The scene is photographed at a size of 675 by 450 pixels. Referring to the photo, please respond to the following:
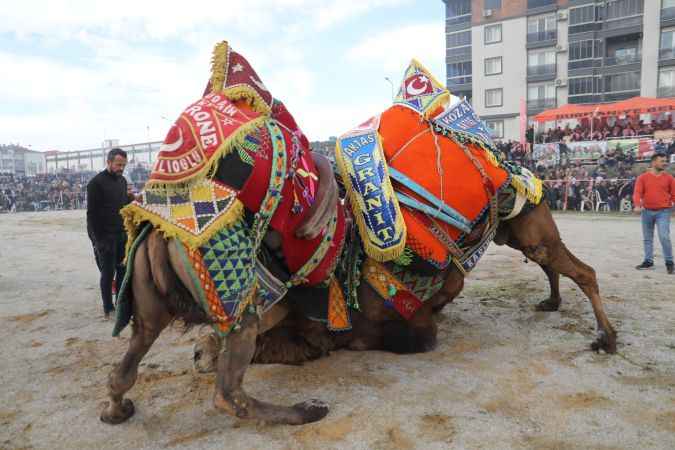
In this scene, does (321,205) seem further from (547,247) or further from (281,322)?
(547,247)

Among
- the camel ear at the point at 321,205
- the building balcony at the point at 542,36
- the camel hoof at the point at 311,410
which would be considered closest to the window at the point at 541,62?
the building balcony at the point at 542,36

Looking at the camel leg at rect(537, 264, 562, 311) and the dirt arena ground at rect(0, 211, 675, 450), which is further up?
the camel leg at rect(537, 264, 562, 311)

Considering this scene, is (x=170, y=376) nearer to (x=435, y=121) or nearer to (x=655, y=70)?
(x=435, y=121)

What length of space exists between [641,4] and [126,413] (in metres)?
38.9

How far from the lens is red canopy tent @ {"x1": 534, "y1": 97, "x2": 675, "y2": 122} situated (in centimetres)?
2030

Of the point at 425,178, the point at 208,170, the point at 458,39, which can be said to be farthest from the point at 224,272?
the point at 458,39

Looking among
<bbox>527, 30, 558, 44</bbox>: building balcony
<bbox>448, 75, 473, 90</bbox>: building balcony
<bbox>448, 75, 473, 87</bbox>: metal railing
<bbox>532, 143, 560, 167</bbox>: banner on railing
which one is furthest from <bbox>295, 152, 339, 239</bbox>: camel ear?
<bbox>448, 75, 473, 87</bbox>: metal railing

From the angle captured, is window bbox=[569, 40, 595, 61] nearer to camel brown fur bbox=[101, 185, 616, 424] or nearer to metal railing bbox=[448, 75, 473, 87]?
metal railing bbox=[448, 75, 473, 87]

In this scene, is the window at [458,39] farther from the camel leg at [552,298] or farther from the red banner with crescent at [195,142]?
the red banner with crescent at [195,142]

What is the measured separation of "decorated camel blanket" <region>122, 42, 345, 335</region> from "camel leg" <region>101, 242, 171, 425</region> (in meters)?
0.23

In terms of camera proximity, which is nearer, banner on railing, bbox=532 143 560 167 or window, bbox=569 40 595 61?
banner on railing, bbox=532 143 560 167

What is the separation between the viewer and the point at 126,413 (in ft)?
8.91

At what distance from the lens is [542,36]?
35.1 metres

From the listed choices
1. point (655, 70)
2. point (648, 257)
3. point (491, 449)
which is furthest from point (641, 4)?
point (491, 449)
